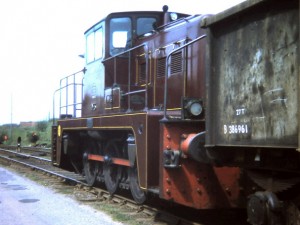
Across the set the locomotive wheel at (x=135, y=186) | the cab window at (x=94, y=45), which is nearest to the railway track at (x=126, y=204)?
the locomotive wheel at (x=135, y=186)

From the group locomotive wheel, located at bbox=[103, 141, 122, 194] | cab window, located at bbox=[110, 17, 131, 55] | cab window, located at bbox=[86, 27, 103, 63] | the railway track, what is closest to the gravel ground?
the railway track

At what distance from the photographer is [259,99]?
4.06 metres

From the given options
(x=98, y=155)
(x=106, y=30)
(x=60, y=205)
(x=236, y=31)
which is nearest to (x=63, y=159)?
(x=98, y=155)

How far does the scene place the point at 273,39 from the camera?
12.9 feet

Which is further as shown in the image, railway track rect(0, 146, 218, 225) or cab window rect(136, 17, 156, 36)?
cab window rect(136, 17, 156, 36)

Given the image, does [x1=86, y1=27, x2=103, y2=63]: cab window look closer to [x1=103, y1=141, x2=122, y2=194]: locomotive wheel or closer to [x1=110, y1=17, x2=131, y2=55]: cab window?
[x1=110, y1=17, x2=131, y2=55]: cab window

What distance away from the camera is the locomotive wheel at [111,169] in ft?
30.4

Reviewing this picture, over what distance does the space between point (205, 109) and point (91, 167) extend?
6.32 m

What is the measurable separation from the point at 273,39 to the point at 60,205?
617cm

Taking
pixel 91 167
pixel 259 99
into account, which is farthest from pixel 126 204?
pixel 259 99

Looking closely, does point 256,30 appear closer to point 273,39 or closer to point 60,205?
point 273,39

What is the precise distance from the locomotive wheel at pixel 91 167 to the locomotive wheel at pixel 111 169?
33.2 inches

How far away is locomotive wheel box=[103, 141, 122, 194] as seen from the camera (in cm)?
926

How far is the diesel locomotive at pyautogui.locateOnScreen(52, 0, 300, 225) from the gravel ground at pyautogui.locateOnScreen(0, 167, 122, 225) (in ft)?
3.09
